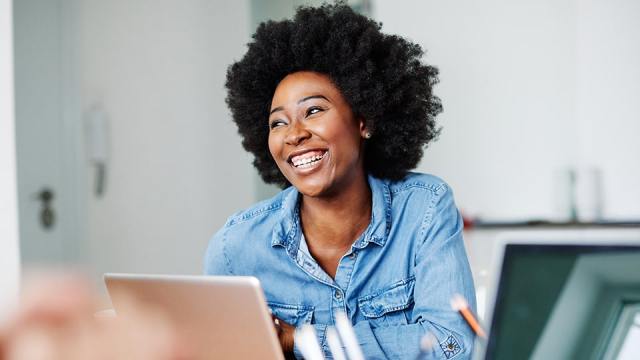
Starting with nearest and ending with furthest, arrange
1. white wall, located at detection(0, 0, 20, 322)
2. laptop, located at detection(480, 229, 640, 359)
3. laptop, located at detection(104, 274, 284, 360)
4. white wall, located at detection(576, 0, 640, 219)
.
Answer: laptop, located at detection(480, 229, 640, 359) → laptop, located at detection(104, 274, 284, 360) → white wall, located at detection(0, 0, 20, 322) → white wall, located at detection(576, 0, 640, 219)

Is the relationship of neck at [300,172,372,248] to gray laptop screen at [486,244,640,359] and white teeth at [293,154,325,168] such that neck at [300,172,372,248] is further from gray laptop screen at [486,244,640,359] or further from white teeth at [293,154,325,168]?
gray laptop screen at [486,244,640,359]

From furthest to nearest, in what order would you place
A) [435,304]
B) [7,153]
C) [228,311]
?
1. [7,153]
2. [435,304]
3. [228,311]

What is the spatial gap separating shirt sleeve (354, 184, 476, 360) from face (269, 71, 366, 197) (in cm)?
24

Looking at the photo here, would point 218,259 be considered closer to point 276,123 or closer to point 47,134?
point 276,123

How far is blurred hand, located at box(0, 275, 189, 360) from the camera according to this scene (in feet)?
1.01

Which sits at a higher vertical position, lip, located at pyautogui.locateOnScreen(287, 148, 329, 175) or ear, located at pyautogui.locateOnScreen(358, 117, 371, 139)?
ear, located at pyautogui.locateOnScreen(358, 117, 371, 139)

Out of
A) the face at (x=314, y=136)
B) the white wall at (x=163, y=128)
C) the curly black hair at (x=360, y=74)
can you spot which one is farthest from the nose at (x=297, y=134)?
the white wall at (x=163, y=128)

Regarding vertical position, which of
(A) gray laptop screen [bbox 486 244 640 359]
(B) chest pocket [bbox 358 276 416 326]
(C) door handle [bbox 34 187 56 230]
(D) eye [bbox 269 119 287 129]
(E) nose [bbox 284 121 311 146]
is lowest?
(C) door handle [bbox 34 187 56 230]

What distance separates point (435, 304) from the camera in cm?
132

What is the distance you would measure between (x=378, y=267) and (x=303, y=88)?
446mm

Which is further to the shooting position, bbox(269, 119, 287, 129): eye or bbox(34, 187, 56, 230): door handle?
bbox(34, 187, 56, 230): door handle

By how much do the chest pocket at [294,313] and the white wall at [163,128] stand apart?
1917 mm

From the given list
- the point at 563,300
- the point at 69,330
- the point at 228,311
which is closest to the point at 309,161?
the point at 228,311

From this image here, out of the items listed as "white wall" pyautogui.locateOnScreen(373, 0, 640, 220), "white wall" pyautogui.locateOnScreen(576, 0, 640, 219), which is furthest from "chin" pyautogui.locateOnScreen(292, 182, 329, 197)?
"white wall" pyautogui.locateOnScreen(576, 0, 640, 219)
